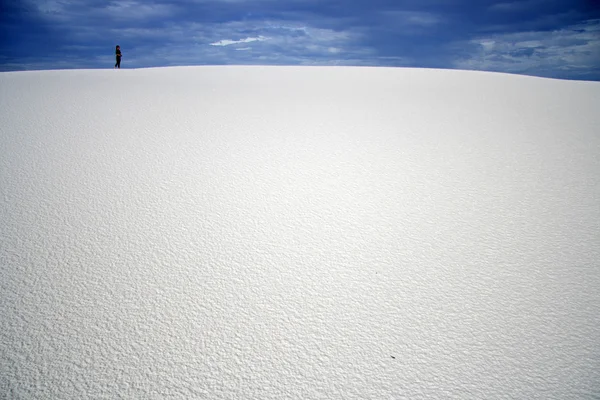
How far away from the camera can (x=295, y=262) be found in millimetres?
1772

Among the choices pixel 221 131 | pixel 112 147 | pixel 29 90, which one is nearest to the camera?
pixel 112 147

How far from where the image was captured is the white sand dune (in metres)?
1.18

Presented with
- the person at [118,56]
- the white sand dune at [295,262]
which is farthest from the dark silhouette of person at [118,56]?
the white sand dune at [295,262]

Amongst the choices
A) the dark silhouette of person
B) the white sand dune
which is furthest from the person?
the white sand dune

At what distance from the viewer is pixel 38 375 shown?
114 centimetres

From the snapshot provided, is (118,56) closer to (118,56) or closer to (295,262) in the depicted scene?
(118,56)

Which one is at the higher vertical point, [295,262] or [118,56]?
[118,56]

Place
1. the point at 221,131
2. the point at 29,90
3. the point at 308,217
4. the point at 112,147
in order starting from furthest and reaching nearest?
the point at 29,90 < the point at 221,131 < the point at 112,147 < the point at 308,217

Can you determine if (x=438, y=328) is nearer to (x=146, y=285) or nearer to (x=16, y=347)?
(x=146, y=285)

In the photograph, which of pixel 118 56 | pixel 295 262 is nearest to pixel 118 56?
pixel 118 56

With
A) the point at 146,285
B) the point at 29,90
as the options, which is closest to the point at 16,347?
the point at 146,285

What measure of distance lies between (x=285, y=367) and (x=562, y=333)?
1008 mm

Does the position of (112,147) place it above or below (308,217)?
above

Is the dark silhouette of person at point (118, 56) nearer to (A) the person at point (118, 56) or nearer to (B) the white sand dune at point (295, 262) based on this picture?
(A) the person at point (118, 56)
